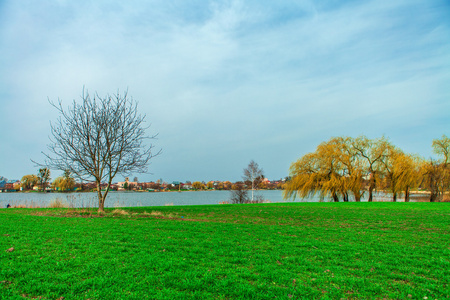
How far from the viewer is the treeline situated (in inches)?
1219

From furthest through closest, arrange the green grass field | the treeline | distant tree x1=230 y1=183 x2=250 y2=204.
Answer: distant tree x1=230 y1=183 x2=250 y2=204
the treeline
the green grass field

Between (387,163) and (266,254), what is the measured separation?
107 feet

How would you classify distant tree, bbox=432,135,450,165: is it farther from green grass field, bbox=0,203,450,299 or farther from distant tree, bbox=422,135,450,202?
green grass field, bbox=0,203,450,299

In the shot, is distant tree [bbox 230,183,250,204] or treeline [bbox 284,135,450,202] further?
distant tree [bbox 230,183,250,204]

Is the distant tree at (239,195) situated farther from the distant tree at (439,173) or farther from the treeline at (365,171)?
the distant tree at (439,173)

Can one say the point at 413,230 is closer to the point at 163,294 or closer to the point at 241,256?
the point at 241,256

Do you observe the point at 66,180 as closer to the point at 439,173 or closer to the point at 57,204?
the point at 57,204

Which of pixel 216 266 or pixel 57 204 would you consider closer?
pixel 216 266

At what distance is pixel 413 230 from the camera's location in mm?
9867

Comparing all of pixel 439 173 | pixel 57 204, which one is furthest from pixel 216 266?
pixel 439 173

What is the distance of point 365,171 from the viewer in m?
31.6

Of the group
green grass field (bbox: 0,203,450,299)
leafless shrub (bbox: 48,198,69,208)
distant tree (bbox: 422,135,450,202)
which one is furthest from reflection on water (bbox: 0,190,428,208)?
green grass field (bbox: 0,203,450,299)

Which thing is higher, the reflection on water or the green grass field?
the green grass field

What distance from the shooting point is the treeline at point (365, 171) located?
31.0 m
